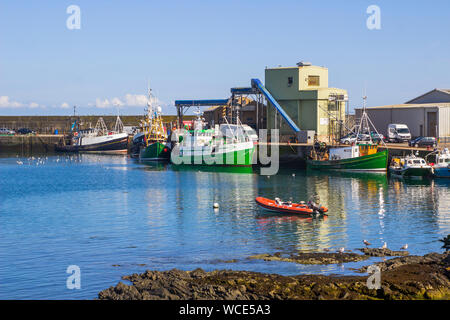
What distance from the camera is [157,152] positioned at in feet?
315

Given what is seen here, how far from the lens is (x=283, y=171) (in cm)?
7762

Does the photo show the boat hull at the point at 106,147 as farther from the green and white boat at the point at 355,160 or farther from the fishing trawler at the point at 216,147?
the green and white boat at the point at 355,160

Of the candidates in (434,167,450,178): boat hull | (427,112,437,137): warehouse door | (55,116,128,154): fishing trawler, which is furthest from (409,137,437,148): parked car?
(55,116,128,154): fishing trawler

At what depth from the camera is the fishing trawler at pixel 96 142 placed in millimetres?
120562

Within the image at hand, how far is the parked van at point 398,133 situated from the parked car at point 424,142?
3.75 m

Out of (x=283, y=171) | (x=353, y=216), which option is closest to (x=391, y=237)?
(x=353, y=216)

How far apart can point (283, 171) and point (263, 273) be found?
51790mm

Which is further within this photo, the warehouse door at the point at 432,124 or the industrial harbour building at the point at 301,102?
the industrial harbour building at the point at 301,102

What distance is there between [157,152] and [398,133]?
36.9 metres

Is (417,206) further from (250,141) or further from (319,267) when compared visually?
(250,141)

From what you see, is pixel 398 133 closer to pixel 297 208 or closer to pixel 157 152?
pixel 157 152

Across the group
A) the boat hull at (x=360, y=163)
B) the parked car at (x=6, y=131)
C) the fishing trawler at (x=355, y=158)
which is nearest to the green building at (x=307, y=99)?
the fishing trawler at (x=355, y=158)

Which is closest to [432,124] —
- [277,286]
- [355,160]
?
[355,160]

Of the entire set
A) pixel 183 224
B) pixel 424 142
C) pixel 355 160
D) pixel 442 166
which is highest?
pixel 424 142
